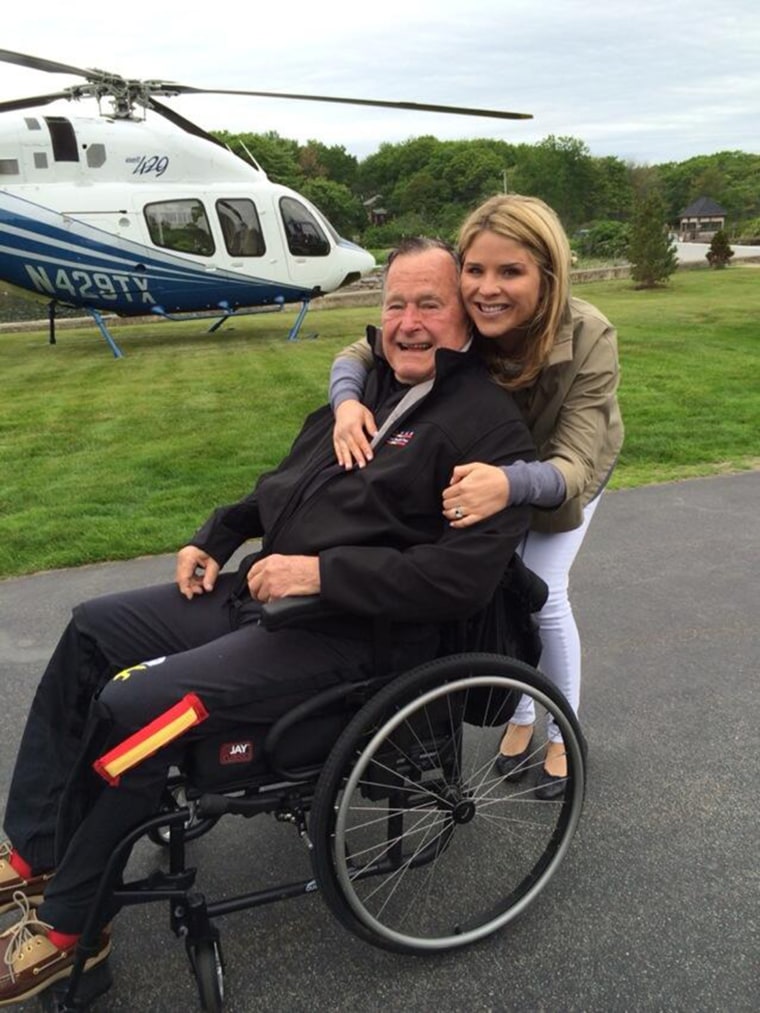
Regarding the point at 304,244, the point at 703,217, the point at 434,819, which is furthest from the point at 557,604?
the point at 703,217

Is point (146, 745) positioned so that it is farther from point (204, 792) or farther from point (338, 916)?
point (338, 916)

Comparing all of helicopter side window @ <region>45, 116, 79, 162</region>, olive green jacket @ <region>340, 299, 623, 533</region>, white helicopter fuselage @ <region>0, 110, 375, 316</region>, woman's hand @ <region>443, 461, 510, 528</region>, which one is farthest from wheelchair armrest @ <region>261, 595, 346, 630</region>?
helicopter side window @ <region>45, 116, 79, 162</region>

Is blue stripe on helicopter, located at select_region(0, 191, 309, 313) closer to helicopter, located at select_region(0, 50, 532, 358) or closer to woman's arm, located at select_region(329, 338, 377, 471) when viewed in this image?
helicopter, located at select_region(0, 50, 532, 358)

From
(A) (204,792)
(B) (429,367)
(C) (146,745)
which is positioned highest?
(B) (429,367)

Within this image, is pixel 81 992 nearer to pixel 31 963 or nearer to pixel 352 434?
pixel 31 963

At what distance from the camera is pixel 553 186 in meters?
47.6

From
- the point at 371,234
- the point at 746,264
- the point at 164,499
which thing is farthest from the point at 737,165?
the point at 164,499

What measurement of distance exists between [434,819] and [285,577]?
85 centimetres

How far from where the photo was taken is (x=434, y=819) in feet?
7.21

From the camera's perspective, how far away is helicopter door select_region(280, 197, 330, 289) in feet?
43.9

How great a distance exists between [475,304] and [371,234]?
6282 cm

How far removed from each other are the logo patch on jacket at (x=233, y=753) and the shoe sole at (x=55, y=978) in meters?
Answer: 0.53

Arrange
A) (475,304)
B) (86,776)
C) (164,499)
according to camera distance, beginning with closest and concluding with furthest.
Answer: (86,776)
(475,304)
(164,499)

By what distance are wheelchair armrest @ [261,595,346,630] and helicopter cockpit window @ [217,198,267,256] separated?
12.3 metres
